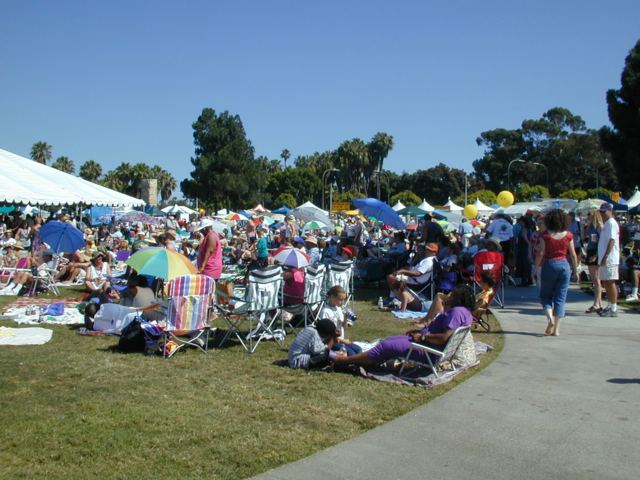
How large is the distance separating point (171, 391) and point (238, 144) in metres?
66.0

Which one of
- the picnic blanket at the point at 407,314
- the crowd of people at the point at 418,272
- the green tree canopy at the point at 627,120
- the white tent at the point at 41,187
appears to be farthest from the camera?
the green tree canopy at the point at 627,120

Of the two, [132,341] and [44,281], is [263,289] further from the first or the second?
[44,281]

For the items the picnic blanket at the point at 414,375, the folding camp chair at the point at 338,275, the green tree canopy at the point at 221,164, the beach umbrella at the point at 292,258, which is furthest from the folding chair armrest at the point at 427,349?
the green tree canopy at the point at 221,164

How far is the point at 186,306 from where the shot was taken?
24.3ft

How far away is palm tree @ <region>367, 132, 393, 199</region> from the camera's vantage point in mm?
94938

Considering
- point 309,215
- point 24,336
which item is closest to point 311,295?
point 24,336

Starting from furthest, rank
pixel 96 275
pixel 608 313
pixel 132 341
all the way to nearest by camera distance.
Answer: pixel 96 275, pixel 608 313, pixel 132 341

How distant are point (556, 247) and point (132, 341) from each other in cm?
559

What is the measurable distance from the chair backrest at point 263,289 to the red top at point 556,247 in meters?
3.60

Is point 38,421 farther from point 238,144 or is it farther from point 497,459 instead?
point 238,144

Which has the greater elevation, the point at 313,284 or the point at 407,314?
the point at 313,284

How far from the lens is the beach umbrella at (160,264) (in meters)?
8.51

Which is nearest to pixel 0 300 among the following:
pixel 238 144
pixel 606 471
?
pixel 606 471

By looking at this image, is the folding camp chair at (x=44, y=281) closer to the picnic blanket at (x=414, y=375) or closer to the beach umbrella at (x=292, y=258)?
the beach umbrella at (x=292, y=258)
